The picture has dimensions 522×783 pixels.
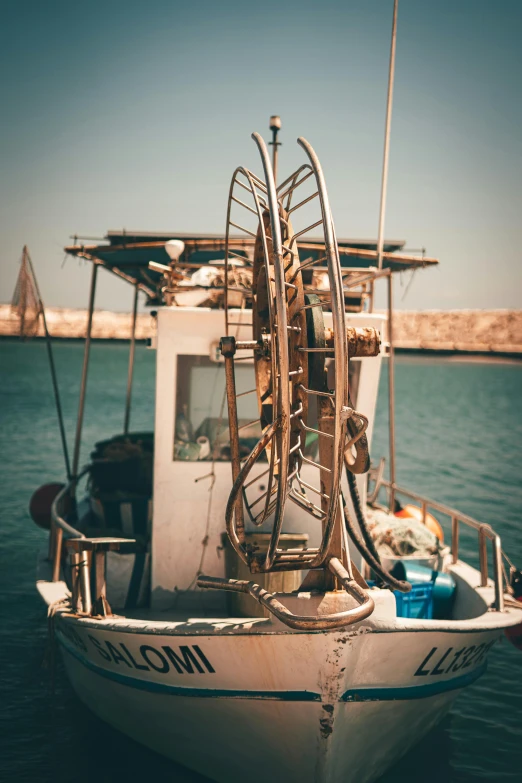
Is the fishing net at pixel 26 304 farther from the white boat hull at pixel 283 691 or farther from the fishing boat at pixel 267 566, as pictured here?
the white boat hull at pixel 283 691

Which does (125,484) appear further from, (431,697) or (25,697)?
(431,697)

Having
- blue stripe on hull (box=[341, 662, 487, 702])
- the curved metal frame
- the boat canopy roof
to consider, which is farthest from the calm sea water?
the boat canopy roof

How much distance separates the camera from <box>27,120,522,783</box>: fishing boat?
5109 millimetres

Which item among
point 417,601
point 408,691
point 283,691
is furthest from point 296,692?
point 417,601

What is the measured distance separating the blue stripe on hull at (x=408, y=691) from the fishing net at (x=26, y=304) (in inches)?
285

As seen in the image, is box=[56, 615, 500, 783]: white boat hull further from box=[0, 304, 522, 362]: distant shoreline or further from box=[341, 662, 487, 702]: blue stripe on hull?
box=[0, 304, 522, 362]: distant shoreline

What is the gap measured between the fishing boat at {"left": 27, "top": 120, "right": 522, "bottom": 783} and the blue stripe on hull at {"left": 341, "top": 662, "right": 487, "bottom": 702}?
21 mm

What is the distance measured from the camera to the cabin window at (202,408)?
24.5 feet

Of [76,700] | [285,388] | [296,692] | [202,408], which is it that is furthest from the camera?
[76,700]

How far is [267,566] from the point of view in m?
4.95

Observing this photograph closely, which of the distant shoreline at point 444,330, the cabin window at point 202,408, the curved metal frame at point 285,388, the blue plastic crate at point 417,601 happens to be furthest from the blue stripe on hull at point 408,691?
the distant shoreline at point 444,330

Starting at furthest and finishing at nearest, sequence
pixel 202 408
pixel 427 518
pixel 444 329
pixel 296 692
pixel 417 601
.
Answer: pixel 444 329, pixel 427 518, pixel 202 408, pixel 417 601, pixel 296 692

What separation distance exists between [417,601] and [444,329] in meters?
150

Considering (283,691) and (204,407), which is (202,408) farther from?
(283,691)
